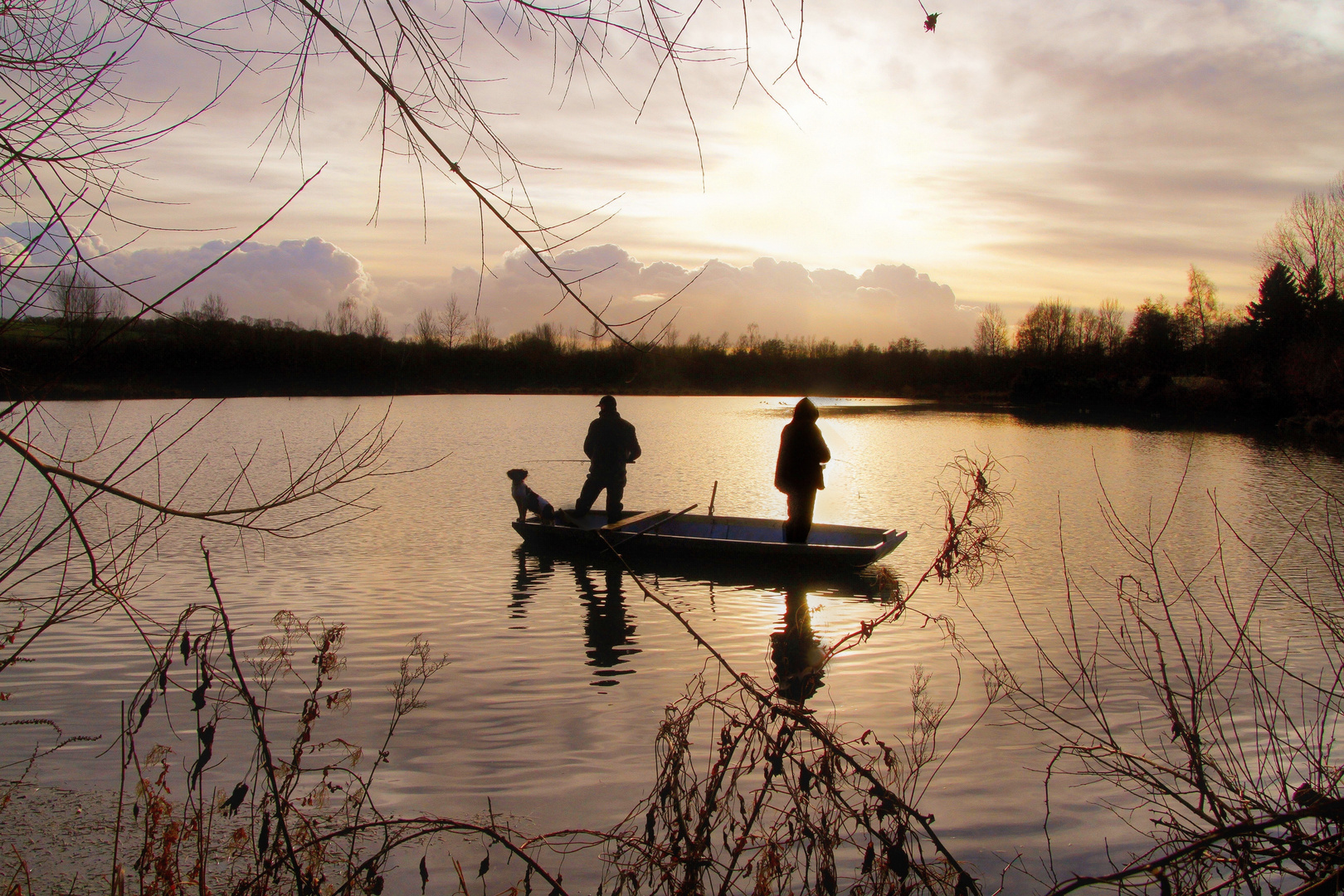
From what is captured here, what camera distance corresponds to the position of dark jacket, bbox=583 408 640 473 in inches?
511

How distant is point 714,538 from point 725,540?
1.25 ft

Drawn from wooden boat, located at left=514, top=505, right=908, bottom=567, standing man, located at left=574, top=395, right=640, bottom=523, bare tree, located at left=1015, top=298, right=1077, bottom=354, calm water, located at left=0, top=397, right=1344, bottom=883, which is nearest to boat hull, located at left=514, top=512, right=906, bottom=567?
wooden boat, located at left=514, top=505, right=908, bottom=567

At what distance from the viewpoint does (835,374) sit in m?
110

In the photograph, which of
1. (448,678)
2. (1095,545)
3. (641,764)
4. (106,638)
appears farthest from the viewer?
(1095,545)

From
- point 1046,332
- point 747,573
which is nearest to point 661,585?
point 747,573

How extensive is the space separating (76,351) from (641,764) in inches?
169

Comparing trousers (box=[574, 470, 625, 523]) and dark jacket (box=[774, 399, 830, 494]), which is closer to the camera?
dark jacket (box=[774, 399, 830, 494])

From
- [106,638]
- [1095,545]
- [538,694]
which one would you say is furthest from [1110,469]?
[106,638]

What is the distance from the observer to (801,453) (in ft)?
34.8

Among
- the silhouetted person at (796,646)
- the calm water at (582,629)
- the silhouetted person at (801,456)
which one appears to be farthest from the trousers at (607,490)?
the silhouetted person at (796,646)

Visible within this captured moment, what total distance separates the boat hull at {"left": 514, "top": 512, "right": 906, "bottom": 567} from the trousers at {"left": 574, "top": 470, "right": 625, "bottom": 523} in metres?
0.26

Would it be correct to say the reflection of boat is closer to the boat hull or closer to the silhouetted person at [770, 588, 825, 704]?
the boat hull

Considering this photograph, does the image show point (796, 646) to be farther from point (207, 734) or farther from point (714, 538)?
point (207, 734)

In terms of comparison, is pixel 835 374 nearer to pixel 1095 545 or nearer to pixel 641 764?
pixel 1095 545
